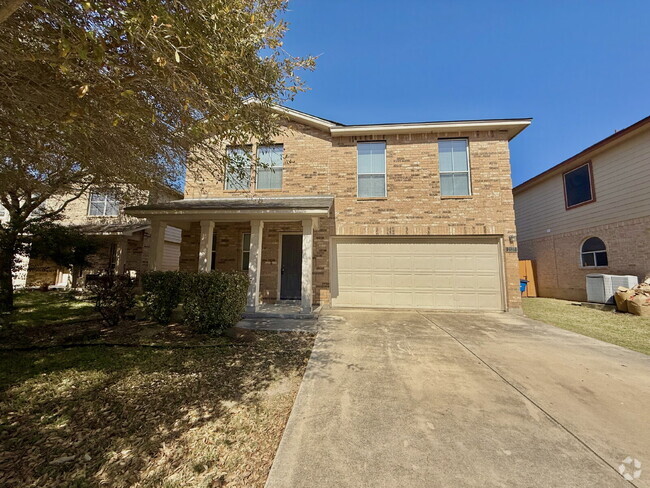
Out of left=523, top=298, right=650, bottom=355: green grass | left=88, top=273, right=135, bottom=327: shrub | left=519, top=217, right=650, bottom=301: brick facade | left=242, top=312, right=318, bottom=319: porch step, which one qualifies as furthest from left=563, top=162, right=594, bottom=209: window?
left=88, top=273, right=135, bottom=327: shrub

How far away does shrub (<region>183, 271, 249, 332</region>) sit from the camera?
5535 millimetres

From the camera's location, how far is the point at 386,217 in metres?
8.97

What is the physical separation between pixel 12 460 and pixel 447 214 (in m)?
9.71

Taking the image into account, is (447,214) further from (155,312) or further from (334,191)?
(155,312)

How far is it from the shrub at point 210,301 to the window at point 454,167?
24.1ft

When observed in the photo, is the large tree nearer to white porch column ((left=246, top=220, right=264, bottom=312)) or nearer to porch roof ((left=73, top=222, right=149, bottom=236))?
white porch column ((left=246, top=220, right=264, bottom=312))

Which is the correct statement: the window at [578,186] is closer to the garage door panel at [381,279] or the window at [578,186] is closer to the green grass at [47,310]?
the garage door panel at [381,279]

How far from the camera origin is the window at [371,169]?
9.28 m

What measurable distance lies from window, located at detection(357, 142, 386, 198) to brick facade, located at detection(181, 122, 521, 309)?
0.20 metres

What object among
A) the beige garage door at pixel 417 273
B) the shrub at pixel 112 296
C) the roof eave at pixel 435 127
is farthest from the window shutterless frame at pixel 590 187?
the shrub at pixel 112 296

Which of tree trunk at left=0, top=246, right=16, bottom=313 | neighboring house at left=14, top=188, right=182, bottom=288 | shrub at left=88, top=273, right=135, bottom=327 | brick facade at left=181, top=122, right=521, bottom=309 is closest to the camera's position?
shrub at left=88, top=273, right=135, bottom=327

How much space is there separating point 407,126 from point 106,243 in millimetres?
15693

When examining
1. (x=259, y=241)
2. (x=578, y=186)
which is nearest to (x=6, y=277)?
(x=259, y=241)

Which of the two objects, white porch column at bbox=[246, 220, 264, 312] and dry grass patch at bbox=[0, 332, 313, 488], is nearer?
dry grass patch at bbox=[0, 332, 313, 488]
